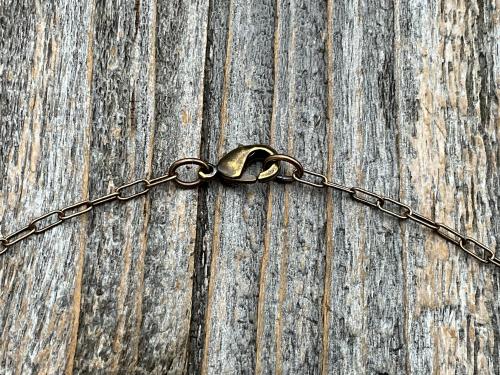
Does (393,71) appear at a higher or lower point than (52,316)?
higher

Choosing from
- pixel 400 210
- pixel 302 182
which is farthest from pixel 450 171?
pixel 302 182

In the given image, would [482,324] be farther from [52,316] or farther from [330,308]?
[52,316]

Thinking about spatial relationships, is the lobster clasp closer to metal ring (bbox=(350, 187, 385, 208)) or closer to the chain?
the chain

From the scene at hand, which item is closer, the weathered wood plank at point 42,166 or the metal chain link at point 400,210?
the weathered wood plank at point 42,166

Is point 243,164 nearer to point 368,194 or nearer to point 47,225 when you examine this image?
point 368,194

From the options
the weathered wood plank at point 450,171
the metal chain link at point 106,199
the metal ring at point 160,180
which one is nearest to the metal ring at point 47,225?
the metal chain link at point 106,199

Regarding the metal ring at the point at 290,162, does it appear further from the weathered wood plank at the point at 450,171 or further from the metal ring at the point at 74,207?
the metal ring at the point at 74,207

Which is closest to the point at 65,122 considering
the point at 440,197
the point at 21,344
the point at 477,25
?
the point at 21,344
